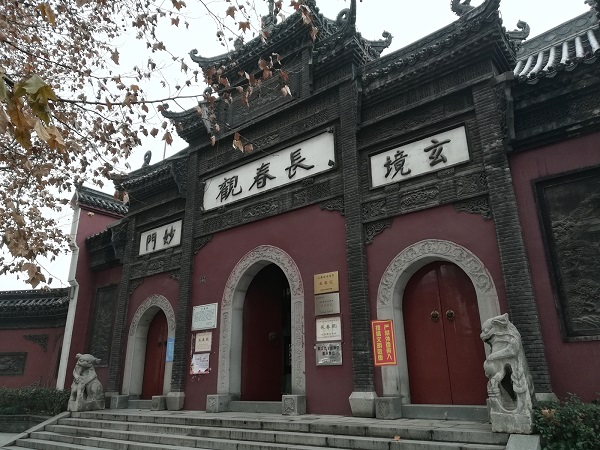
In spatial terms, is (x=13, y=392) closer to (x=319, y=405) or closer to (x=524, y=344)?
(x=319, y=405)

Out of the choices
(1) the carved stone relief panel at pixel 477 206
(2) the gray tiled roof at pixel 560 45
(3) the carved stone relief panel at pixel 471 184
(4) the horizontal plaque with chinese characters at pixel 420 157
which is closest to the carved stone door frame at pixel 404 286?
(1) the carved stone relief panel at pixel 477 206

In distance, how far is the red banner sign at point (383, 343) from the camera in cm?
666

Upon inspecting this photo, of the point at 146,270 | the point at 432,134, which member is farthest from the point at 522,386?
the point at 146,270

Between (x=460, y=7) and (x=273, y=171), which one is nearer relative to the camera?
(x=460, y=7)

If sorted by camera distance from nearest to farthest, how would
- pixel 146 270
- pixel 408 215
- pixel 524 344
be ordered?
pixel 524 344 → pixel 408 215 → pixel 146 270

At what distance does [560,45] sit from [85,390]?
11.9 m

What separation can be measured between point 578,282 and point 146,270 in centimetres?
909

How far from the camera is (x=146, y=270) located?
11.2m

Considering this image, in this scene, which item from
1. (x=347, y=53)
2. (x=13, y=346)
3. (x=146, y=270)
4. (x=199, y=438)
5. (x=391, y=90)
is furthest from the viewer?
(x=13, y=346)

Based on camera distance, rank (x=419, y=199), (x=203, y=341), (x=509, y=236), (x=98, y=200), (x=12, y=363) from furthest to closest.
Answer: (x=98, y=200)
(x=12, y=363)
(x=203, y=341)
(x=419, y=199)
(x=509, y=236)

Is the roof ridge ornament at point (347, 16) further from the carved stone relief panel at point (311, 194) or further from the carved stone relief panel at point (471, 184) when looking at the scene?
the carved stone relief panel at point (471, 184)

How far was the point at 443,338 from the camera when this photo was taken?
6.60 metres

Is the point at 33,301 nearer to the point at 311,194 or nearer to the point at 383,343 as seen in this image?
the point at 311,194

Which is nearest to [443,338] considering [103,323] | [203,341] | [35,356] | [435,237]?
[435,237]
